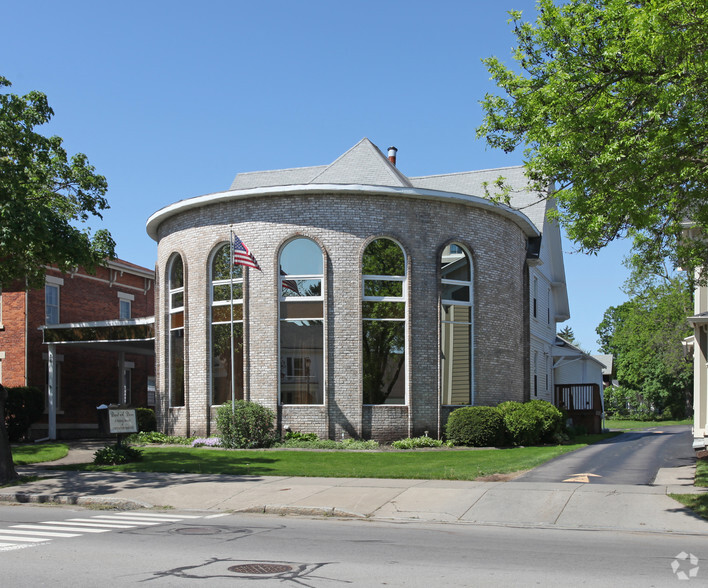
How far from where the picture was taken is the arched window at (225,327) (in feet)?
79.9

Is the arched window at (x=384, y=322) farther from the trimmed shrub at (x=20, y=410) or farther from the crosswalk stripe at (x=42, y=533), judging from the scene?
the crosswalk stripe at (x=42, y=533)

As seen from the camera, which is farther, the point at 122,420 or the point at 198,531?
the point at 122,420

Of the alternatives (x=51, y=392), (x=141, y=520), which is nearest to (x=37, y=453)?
(x=51, y=392)

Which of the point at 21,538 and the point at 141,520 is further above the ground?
the point at 21,538

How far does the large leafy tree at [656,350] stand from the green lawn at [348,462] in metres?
23.5

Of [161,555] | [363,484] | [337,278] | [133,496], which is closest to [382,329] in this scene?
[337,278]

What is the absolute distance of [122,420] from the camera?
18453 millimetres

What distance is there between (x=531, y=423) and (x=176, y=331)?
12.1 m

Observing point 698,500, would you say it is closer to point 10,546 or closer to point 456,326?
point 10,546

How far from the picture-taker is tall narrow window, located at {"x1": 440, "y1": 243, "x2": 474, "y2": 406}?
2467cm

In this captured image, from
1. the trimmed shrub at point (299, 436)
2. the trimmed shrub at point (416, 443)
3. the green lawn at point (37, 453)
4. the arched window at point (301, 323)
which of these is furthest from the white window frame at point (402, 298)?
the green lawn at point (37, 453)

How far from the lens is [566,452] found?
871 inches

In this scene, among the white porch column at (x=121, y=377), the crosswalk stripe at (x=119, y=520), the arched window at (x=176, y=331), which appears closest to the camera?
the crosswalk stripe at (x=119, y=520)

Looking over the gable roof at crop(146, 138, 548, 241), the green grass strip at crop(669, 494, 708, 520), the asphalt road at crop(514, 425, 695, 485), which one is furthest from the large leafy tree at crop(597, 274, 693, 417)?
the green grass strip at crop(669, 494, 708, 520)
